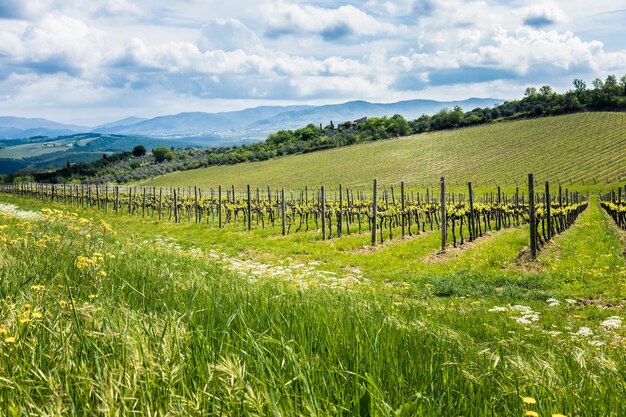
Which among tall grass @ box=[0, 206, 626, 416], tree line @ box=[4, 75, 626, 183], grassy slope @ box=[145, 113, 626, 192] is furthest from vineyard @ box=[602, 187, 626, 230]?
tree line @ box=[4, 75, 626, 183]

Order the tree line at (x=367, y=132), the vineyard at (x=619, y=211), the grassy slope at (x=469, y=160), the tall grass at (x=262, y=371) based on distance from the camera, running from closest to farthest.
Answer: the tall grass at (x=262, y=371)
the vineyard at (x=619, y=211)
the grassy slope at (x=469, y=160)
the tree line at (x=367, y=132)

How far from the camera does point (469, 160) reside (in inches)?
3280

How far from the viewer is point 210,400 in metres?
1.92

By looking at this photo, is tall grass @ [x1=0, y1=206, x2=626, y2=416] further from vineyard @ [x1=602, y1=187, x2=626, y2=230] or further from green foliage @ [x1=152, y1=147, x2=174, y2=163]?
green foliage @ [x1=152, y1=147, x2=174, y2=163]

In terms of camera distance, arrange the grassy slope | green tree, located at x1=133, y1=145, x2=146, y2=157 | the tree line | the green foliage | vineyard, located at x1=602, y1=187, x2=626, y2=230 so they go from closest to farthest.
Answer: vineyard, located at x1=602, y1=187, x2=626, y2=230, the grassy slope, the tree line, the green foliage, green tree, located at x1=133, y1=145, x2=146, y2=157

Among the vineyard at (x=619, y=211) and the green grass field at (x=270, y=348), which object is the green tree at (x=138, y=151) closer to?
the vineyard at (x=619, y=211)

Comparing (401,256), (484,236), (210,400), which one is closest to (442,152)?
(484,236)

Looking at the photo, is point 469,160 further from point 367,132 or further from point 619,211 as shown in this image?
point 619,211

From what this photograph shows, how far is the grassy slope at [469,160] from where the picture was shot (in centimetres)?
6956

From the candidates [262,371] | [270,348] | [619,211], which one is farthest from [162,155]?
[262,371]

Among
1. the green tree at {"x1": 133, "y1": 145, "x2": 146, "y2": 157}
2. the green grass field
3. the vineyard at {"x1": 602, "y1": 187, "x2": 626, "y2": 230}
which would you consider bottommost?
the vineyard at {"x1": 602, "y1": 187, "x2": 626, "y2": 230}

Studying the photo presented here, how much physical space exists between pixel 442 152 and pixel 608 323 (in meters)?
89.0

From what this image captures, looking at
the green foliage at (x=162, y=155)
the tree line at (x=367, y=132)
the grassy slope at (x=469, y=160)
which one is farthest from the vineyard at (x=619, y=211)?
the green foliage at (x=162, y=155)

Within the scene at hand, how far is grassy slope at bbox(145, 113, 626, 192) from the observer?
69.6 m
